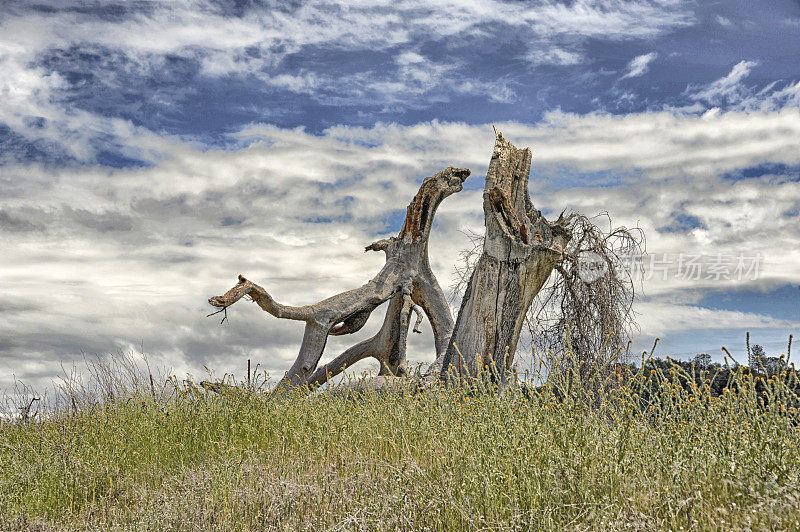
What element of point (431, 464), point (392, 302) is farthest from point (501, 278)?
point (431, 464)

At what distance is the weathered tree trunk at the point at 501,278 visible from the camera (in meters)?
10.4

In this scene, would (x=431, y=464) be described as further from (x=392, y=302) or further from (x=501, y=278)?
(x=392, y=302)

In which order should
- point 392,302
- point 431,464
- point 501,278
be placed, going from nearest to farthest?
point 431,464
point 501,278
point 392,302

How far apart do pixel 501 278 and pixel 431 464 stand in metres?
5.18

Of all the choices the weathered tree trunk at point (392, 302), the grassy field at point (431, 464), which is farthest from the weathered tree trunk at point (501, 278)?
the grassy field at point (431, 464)

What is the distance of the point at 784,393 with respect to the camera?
14.7ft

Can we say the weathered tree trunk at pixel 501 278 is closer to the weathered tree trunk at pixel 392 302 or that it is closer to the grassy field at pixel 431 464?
the weathered tree trunk at pixel 392 302

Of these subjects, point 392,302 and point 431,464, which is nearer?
point 431,464

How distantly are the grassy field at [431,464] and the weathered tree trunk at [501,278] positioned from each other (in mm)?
2309

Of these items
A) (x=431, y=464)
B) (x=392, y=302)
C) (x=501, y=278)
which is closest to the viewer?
(x=431, y=464)

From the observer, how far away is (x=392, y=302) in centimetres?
1282

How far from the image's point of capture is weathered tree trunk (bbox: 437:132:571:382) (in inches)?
410

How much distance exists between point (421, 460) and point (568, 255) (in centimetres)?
658

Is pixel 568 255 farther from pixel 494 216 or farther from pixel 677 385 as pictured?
pixel 677 385
